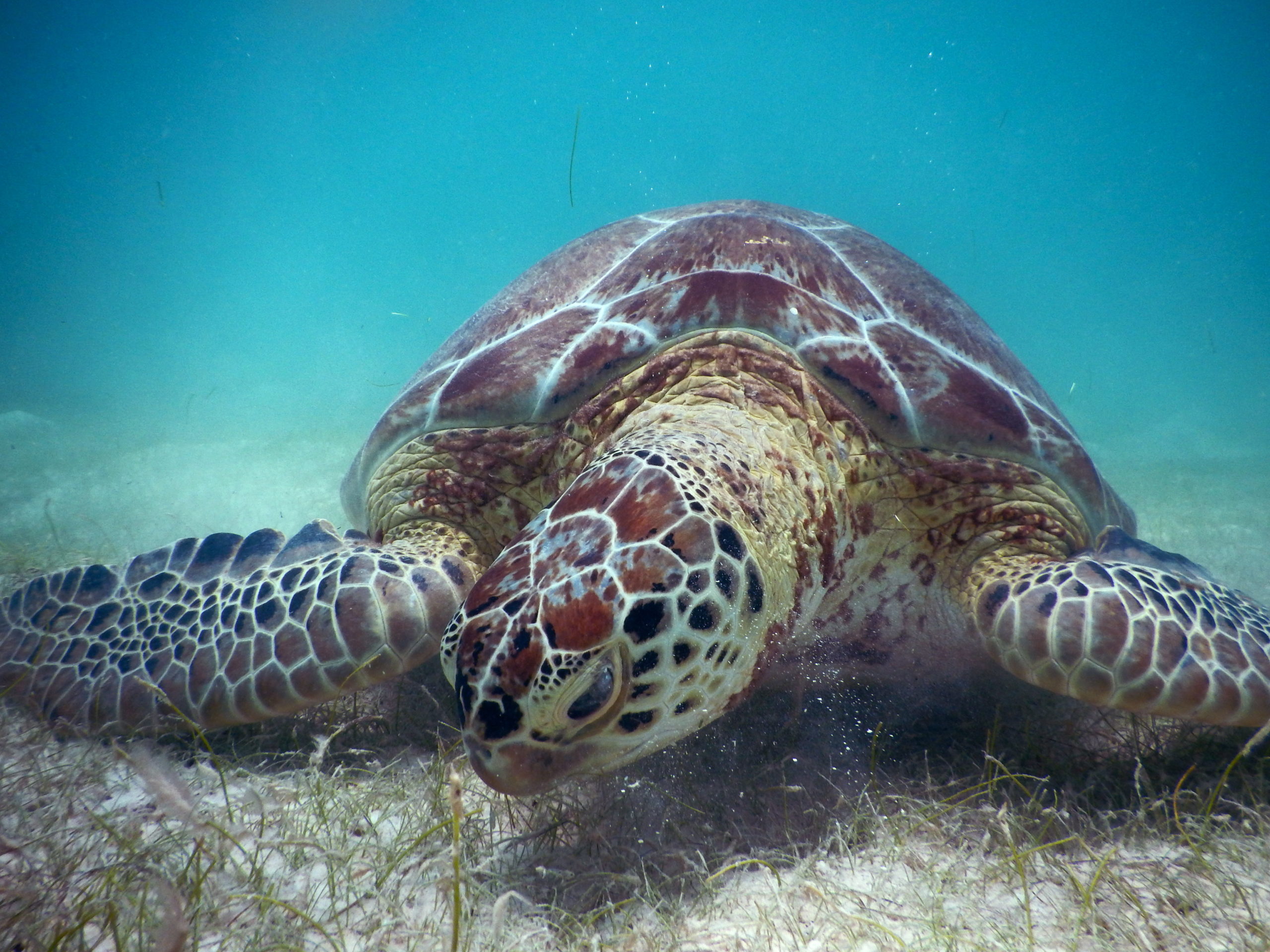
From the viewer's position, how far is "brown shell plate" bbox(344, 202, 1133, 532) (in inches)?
97.7

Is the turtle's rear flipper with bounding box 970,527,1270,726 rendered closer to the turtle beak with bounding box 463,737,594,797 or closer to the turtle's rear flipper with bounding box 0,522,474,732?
the turtle beak with bounding box 463,737,594,797

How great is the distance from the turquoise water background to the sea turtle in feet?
44.1

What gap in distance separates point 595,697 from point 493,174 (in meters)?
108

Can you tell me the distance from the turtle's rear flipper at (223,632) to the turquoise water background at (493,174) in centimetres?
1313

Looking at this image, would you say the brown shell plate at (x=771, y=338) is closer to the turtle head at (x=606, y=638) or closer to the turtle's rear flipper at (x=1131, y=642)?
the turtle's rear flipper at (x=1131, y=642)

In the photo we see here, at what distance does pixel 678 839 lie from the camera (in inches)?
Result: 63.6

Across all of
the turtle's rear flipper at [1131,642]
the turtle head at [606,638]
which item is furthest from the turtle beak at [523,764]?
the turtle's rear flipper at [1131,642]

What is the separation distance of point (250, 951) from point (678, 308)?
2.43 m

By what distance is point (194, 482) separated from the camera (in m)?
8.78

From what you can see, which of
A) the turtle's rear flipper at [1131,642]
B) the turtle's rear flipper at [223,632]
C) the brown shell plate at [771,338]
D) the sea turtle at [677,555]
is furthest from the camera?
the brown shell plate at [771,338]

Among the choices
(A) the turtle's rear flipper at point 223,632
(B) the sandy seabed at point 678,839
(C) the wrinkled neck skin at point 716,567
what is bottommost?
(A) the turtle's rear flipper at point 223,632

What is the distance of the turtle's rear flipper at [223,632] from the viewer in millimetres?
2074

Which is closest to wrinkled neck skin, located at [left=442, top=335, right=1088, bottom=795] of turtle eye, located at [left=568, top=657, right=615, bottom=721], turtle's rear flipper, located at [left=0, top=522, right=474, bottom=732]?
turtle eye, located at [left=568, top=657, right=615, bottom=721]

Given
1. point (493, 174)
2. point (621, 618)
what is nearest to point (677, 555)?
point (621, 618)
